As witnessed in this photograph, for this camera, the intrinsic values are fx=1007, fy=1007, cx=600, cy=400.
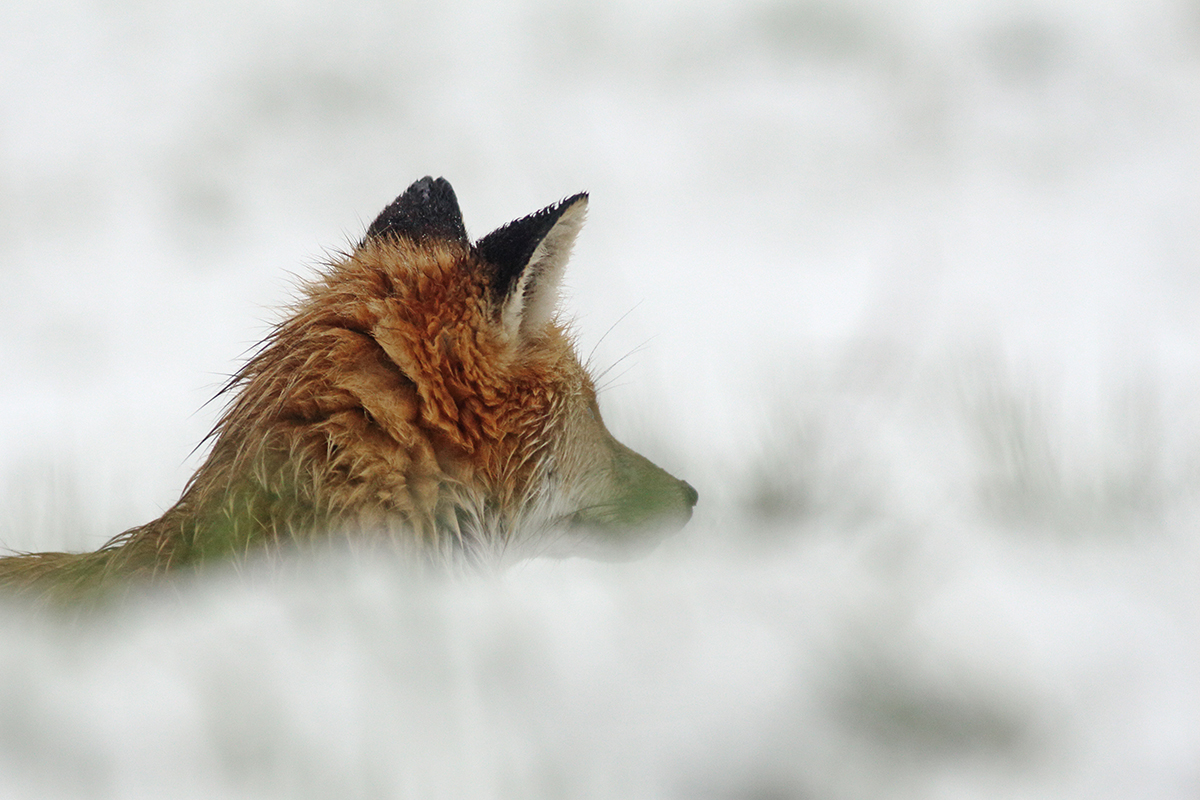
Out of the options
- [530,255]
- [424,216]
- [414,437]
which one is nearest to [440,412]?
[414,437]

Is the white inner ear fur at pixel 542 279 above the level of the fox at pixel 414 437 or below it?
above

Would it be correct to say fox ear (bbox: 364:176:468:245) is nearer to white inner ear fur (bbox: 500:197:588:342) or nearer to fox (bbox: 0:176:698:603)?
fox (bbox: 0:176:698:603)

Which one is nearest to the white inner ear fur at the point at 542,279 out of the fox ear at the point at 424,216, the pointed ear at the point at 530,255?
the pointed ear at the point at 530,255

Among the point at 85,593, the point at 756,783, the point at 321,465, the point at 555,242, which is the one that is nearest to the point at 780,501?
the point at 555,242

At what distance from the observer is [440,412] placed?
106 inches

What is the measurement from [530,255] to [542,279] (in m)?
0.16

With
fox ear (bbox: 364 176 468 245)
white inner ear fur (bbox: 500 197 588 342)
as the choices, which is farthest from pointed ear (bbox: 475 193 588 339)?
fox ear (bbox: 364 176 468 245)

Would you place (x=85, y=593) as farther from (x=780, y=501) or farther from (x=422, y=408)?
(x=780, y=501)

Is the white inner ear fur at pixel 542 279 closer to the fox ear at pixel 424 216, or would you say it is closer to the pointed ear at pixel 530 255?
the pointed ear at pixel 530 255

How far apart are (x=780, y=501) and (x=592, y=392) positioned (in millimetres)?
989

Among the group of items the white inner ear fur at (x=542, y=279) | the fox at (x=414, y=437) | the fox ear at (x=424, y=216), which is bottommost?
the fox at (x=414, y=437)

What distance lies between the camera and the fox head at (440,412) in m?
2.51

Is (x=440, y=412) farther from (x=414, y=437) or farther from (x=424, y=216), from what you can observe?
(x=424, y=216)

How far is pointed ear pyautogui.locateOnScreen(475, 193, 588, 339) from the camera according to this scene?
2.71 m
